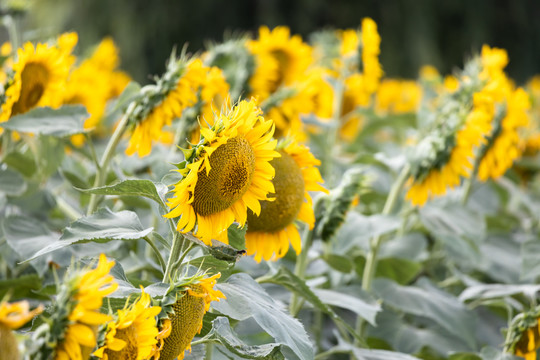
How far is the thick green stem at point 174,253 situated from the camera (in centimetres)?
72

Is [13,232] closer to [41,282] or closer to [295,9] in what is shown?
[41,282]

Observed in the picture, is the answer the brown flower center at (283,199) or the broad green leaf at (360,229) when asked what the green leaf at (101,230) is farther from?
the broad green leaf at (360,229)

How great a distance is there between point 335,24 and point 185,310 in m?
4.02

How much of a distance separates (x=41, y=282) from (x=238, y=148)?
17.2 inches

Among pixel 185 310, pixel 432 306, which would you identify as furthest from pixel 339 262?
pixel 185 310

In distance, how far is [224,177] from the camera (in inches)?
27.4

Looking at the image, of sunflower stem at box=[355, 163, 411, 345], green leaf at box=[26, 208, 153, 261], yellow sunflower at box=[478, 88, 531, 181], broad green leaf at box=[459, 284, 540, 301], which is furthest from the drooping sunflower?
yellow sunflower at box=[478, 88, 531, 181]

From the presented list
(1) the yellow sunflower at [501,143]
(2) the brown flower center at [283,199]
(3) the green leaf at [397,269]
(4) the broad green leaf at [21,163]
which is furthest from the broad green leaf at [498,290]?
(4) the broad green leaf at [21,163]

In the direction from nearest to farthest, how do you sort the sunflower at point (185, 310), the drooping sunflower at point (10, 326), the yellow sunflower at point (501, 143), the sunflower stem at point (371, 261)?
Result: the drooping sunflower at point (10, 326), the sunflower at point (185, 310), the sunflower stem at point (371, 261), the yellow sunflower at point (501, 143)

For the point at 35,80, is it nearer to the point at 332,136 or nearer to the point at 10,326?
the point at 10,326

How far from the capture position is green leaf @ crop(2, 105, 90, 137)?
0.97 meters

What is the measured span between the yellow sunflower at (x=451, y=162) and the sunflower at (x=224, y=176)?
51 centimetres

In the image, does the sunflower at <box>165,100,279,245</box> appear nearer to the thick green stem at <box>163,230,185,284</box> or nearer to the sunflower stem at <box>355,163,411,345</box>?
the thick green stem at <box>163,230,185,284</box>

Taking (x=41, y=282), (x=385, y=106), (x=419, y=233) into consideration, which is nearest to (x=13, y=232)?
(x=41, y=282)
